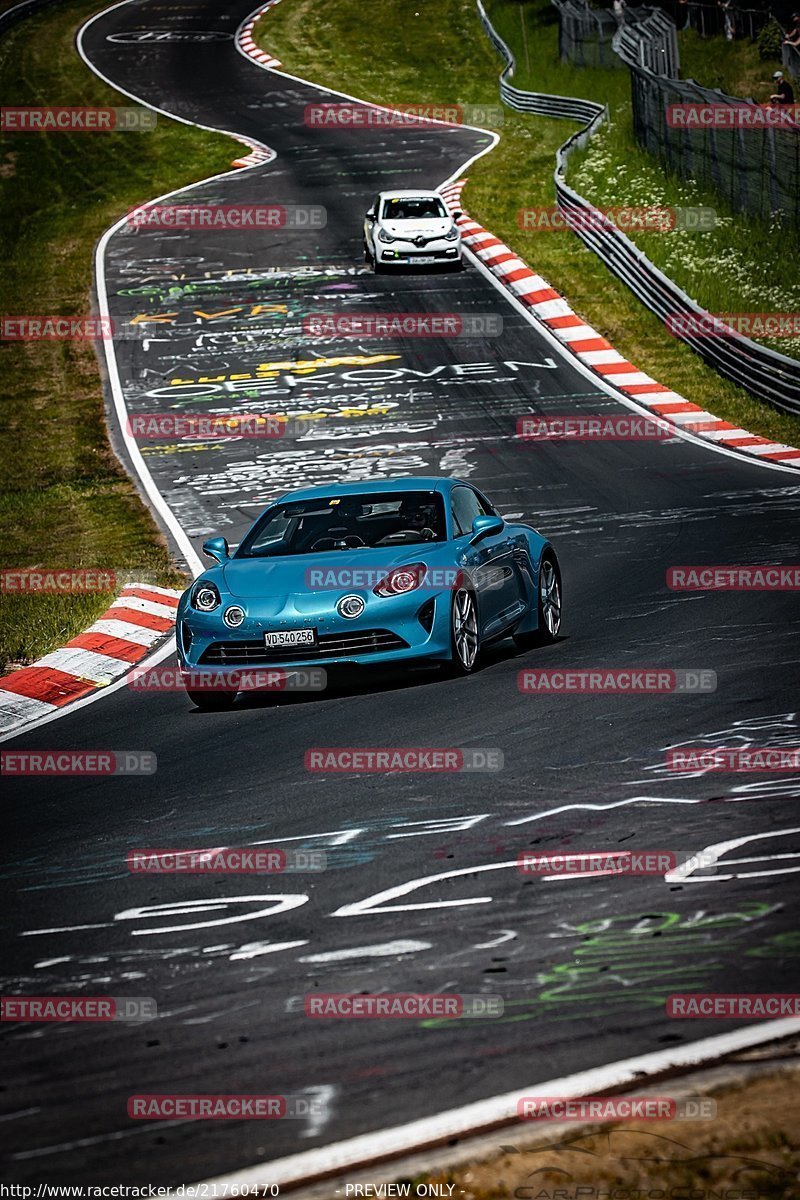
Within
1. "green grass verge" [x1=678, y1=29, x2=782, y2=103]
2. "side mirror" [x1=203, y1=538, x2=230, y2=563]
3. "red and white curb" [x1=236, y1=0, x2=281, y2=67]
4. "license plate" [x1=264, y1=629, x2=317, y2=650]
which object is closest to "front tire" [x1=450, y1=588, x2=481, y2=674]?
"license plate" [x1=264, y1=629, x2=317, y2=650]

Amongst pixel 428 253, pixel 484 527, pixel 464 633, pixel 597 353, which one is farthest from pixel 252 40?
pixel 464 633

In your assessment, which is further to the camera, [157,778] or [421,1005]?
[157,778]

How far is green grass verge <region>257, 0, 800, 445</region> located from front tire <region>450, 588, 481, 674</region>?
37.2 ft

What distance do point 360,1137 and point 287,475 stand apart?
17.6 meters

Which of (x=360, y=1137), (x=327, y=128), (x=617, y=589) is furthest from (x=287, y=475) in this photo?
(x=327, y=128)

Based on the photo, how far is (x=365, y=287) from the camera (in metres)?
31.9

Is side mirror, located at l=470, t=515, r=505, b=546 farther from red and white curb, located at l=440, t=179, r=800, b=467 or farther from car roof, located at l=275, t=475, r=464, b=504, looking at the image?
red and white curb, located at l=440, t=179, r=800, b=467

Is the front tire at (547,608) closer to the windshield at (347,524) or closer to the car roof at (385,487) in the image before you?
the car roof at (385,487)

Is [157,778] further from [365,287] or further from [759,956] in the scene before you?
[365,287]

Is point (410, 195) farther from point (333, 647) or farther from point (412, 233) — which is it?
point (333, 647)

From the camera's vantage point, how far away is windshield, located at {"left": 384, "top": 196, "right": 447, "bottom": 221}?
3272cm

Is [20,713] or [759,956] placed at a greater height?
[759,956]

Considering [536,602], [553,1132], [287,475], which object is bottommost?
Answer: [287,475]

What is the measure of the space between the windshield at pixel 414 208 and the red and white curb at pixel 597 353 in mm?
1323
